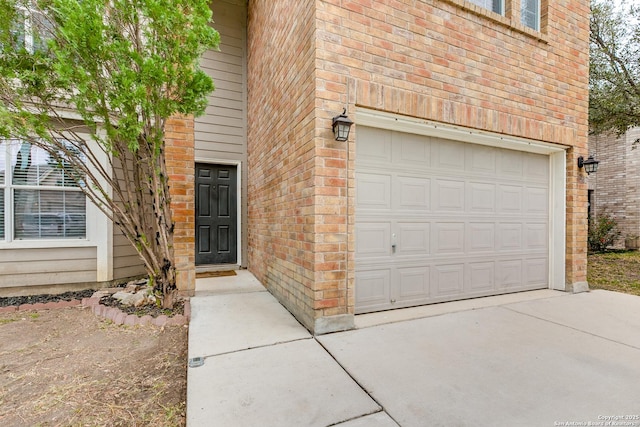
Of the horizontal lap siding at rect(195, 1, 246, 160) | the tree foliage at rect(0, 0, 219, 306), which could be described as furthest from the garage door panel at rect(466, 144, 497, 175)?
the horizontal lap siding at rect(195, 1, 246, 160)

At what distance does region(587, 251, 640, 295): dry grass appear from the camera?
4767 mm

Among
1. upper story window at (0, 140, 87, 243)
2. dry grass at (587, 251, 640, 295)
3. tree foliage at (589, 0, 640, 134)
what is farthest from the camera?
tree foliage at (589, 0, 640, 134)

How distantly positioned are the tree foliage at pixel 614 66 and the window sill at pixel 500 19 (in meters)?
4.31

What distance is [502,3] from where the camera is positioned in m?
4.00

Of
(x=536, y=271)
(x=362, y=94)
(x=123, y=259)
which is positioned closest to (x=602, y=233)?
(x=536, y=271)

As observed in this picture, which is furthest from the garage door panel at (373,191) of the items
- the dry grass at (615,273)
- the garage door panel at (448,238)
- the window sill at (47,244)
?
the dry grass at (615,273)

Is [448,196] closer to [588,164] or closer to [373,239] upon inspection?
[373,239]

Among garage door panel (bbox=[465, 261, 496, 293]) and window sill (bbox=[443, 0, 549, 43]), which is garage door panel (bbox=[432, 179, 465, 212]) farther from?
window sill (bbox=[443, 0, 549, 43])

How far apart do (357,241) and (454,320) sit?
1262 mm

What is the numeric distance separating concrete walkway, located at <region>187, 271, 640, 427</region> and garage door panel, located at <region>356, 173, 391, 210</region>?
118 cm

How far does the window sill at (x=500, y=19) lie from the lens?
3.44 m

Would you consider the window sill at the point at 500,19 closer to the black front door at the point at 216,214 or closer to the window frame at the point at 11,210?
the black front door at the point at 216,214

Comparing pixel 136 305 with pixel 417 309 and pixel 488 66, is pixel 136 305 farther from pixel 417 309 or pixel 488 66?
pixel 488 66

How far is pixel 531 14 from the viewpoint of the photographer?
13.7 ft
